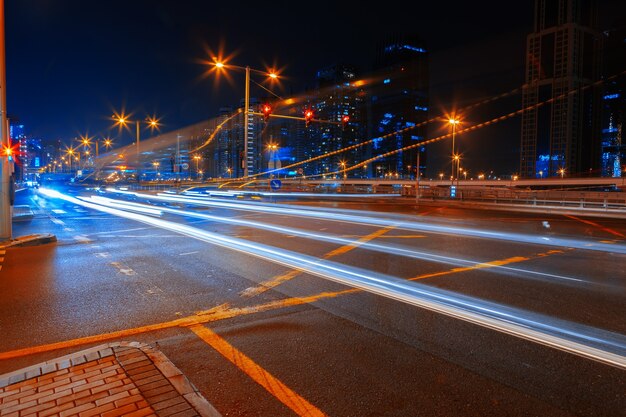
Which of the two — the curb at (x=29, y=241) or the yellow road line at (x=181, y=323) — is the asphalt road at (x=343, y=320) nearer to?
the yellow road line at (x=181, y=323)

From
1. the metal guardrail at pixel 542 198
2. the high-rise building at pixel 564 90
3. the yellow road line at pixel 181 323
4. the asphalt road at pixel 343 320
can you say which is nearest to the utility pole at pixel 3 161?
the asphalt road at pixel 343 320

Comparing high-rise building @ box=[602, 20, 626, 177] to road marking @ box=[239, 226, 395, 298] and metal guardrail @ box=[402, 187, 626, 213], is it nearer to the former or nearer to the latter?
metal guardrail @ box=[402, 187, 626, 213]

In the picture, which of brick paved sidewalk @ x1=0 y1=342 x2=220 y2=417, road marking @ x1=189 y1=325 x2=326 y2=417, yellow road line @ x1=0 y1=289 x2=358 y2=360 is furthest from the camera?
yellow road line @ x1=0 y1=289 x2=358 y2=360

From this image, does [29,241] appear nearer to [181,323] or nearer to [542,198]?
[181,323]

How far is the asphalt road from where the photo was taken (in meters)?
3.79

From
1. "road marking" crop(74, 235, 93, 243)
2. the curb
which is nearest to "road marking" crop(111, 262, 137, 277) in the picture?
"road marking" crop(74, 235, 93, 243)

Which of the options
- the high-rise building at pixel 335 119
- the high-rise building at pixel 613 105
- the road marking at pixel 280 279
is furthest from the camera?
the high-rise building at pixel 613 105

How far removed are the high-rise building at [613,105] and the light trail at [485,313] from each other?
191133mm

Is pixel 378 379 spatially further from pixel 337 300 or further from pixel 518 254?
pixel 518 254

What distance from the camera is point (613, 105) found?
16588 cm

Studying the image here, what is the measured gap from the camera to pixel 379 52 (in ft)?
634

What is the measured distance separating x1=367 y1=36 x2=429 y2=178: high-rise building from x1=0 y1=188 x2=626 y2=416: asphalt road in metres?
133

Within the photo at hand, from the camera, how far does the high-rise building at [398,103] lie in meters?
154

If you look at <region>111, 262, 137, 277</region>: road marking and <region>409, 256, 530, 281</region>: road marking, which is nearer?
<region>409, 256, 530, 281</region>: road marking
